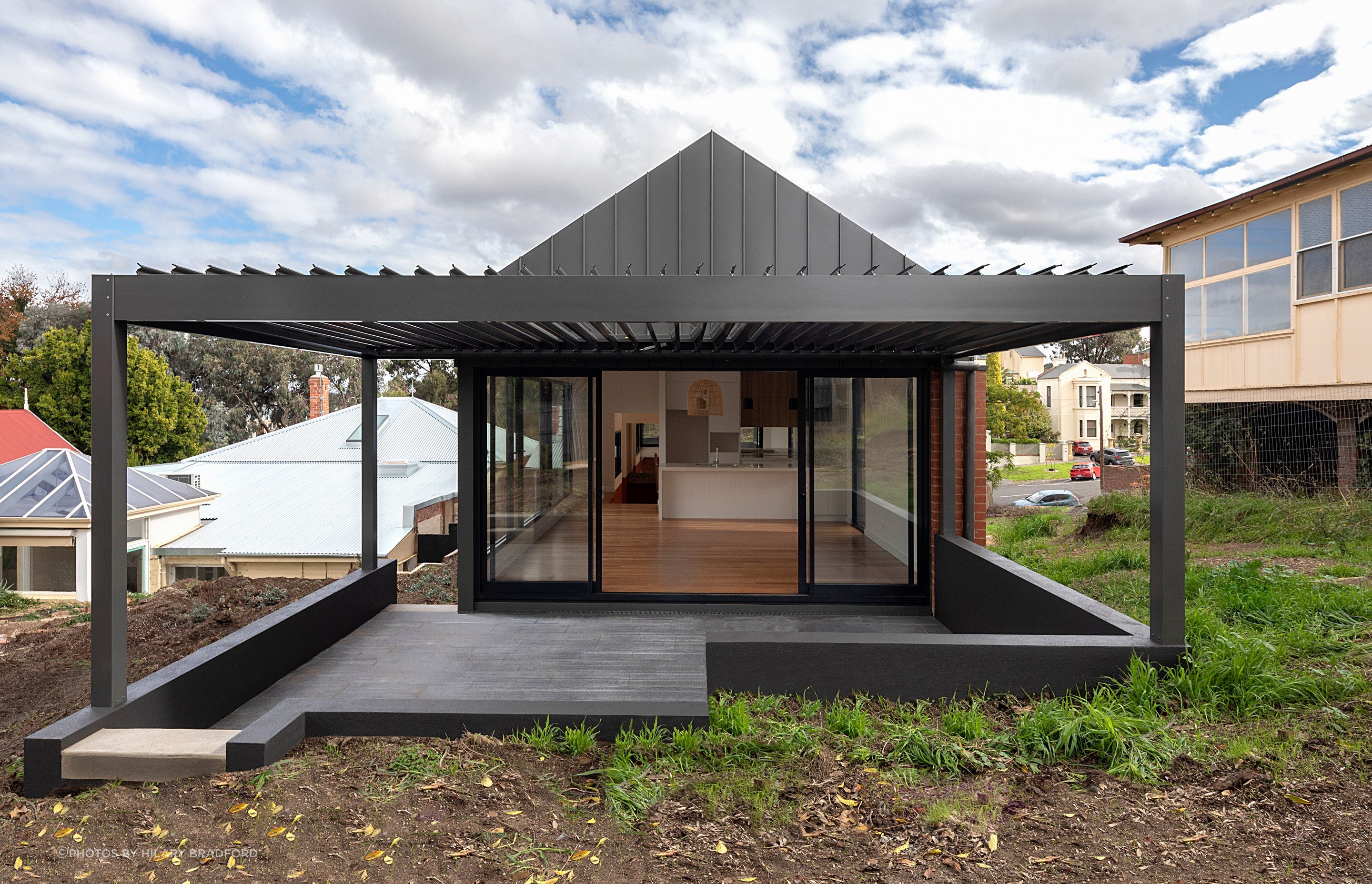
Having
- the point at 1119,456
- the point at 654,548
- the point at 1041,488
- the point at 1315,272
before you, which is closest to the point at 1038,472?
the point at 1119,456

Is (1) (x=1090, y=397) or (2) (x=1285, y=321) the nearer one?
(2) (x=1285, y=321)

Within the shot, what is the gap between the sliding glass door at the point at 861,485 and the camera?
6.93m

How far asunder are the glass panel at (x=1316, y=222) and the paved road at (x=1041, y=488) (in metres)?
15.6

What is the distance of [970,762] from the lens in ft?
Answer: 11.6

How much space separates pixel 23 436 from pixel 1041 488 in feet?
117

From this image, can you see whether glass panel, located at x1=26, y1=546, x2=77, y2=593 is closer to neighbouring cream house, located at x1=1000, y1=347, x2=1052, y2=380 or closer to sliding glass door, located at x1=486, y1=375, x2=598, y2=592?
sliding glass door, located at x1=486, y1=375, x2=598, y2=592

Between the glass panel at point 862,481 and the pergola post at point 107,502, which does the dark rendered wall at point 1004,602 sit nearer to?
the glass panel at point 862,481

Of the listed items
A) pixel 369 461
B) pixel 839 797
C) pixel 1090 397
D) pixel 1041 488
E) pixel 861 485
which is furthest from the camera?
pixel 1090 397

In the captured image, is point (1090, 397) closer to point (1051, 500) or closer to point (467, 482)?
point (1051, 500)

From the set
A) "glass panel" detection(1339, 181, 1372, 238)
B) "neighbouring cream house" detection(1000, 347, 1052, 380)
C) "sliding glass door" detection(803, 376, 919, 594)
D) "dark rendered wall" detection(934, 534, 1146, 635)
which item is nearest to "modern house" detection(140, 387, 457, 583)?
"sliding glass door" detection(803, 376, 919, 594)

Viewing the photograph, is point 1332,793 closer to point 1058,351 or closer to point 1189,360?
point 1189,360

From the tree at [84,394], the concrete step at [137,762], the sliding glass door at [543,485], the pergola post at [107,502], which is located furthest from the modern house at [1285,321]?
the tree at [84,394]

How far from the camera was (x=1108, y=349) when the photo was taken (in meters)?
51.8

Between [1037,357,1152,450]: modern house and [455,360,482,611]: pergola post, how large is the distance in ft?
153
